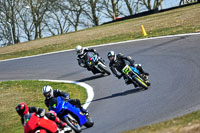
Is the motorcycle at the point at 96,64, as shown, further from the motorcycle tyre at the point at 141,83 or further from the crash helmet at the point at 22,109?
the crash helmet at the point at 22,109

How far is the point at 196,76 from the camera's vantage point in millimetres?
13961

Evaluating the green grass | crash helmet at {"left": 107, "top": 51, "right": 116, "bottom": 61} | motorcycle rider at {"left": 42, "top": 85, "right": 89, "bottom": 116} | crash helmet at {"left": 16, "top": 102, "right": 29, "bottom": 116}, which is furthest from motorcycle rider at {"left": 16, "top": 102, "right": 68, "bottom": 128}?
crash helmet at {"left": 107, "top": 51, "right": 116, "bottom": 61}

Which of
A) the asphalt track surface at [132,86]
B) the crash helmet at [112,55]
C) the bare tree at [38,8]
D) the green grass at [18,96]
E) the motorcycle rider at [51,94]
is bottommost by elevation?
the green grass at [18,96]

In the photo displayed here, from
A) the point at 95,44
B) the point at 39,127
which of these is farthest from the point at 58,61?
the point at 39,127

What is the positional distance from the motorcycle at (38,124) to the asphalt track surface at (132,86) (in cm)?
164

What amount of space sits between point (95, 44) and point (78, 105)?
A: 18534mm

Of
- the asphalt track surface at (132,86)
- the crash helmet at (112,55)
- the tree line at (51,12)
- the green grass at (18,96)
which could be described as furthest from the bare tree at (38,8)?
the crash helmet at (112,55)

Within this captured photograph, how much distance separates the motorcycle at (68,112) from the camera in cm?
972

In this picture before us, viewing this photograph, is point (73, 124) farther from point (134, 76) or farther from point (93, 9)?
point (93, 9)

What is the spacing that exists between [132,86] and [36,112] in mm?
6925

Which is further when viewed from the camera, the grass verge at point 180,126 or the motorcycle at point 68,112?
the motorcycle at point 68,112

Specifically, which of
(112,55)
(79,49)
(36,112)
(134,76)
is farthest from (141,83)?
(36,112)

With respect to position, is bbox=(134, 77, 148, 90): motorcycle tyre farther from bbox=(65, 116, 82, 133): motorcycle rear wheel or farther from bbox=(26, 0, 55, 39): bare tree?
bbox=(26, 0, 55, 39): bare tree

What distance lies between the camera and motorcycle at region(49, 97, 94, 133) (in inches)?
383
